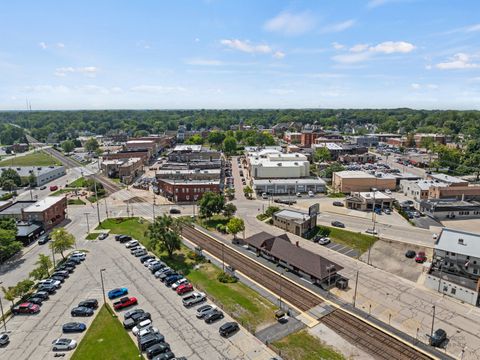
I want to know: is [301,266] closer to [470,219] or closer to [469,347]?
[469,347]

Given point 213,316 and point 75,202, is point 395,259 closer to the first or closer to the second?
point 213,316

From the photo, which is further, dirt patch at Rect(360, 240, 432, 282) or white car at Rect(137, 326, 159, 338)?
dirt patch at Rect(360, 240, 432, 282)

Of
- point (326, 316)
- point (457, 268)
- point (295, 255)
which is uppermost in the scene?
point (295, 255)

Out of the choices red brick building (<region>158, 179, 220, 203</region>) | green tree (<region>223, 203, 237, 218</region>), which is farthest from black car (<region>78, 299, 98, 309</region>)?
red brick building (<region>158, 179, 220, 203</region>)

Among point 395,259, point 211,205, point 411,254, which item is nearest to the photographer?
point 395,259

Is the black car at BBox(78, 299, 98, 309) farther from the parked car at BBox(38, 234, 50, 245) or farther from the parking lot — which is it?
the parked car at BBox(38, 234, 50, 245)

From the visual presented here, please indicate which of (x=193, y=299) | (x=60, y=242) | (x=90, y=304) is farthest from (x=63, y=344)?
(x=60, y=242)

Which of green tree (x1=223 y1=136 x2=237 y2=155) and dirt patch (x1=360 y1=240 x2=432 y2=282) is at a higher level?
green tree (x1=223 y1=136 x2=237 y2=155)
